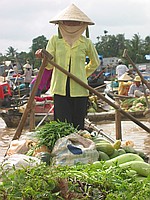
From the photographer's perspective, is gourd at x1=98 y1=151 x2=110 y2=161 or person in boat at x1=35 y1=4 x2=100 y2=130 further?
person in boat at x1=35 y1=4 x2=100 y2=130

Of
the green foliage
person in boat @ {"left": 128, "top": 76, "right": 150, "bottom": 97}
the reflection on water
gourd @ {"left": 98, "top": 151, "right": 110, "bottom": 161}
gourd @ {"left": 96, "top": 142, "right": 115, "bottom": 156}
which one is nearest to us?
the green foliage

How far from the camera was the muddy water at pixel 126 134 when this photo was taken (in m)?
7.83

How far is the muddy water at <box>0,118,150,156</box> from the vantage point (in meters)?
7.83

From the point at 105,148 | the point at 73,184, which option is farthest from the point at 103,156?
the point at 73,184

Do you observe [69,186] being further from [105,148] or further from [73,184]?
[105,148]

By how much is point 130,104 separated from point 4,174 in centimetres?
975

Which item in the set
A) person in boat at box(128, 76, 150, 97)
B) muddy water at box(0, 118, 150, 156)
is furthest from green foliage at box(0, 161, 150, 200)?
person in boat at box(128, 76, 150, 97)

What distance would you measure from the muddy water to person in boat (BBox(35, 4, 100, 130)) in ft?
8.82

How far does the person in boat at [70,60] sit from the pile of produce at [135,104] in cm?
639

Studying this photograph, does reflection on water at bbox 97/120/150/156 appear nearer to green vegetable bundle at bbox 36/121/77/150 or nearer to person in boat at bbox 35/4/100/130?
person in boat at bbox 35/4/100/130

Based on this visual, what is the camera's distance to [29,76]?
18.5 metres

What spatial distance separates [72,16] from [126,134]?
4832 mm

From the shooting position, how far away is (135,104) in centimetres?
1155

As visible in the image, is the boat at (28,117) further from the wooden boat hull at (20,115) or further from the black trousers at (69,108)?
the black trousers at (69,108)
